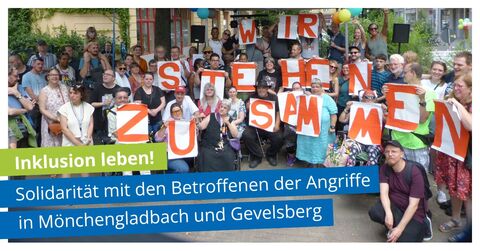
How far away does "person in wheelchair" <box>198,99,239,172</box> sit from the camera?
6.59 metres

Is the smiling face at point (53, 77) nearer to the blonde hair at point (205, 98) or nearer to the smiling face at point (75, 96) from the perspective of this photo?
the smiling face at point (75, 96)

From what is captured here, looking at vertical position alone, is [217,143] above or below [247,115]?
below

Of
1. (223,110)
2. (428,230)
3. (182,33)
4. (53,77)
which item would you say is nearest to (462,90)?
(428,230)

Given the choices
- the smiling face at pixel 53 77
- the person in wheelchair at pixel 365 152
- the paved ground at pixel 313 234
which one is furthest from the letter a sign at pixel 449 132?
the smiling face at pixel 53 77

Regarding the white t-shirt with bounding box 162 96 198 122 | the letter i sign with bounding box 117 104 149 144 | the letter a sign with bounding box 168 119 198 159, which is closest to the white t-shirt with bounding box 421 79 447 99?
the letter a sign with bounding box 168 119 198 159

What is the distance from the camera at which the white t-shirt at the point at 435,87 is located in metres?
5.96

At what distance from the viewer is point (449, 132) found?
17.2 ft

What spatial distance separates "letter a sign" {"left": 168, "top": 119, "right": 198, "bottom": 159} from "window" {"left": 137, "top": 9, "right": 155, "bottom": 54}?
27.2 feet

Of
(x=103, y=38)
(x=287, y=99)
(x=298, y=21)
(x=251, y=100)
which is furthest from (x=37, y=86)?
(x=103, y=38)

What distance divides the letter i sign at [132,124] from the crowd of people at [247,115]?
0.28 meters

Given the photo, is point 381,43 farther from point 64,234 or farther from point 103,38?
point 103,38

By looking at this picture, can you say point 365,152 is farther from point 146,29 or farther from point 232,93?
point 146,29

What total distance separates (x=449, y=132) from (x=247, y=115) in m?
2.85

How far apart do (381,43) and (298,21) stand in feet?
4.86
